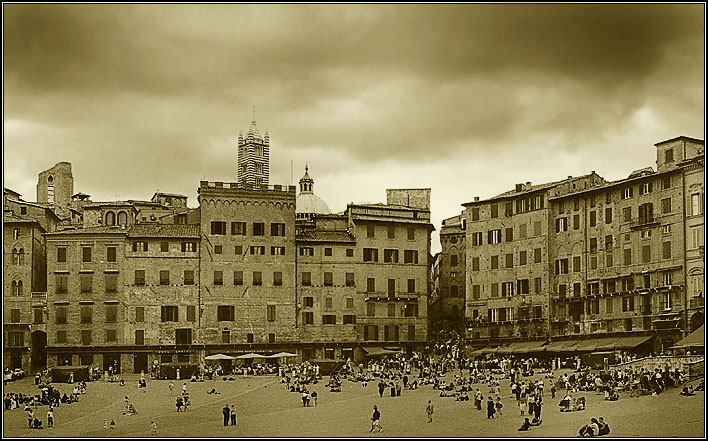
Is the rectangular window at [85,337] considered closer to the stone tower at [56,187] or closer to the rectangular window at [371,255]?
the stone tower at [56,187]

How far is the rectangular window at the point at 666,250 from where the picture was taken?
56719 mm

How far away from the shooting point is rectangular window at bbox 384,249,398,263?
6975 centimetres

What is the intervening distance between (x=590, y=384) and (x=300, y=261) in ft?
92.3

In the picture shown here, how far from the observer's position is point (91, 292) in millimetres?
64375

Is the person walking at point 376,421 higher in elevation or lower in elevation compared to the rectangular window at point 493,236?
lower

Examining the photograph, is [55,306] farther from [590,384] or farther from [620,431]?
[620,431]

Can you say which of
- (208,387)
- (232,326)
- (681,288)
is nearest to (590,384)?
(681,288)

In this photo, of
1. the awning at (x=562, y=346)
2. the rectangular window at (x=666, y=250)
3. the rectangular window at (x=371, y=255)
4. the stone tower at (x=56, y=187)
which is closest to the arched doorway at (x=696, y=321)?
the rectangular window at (x=666, y=250)

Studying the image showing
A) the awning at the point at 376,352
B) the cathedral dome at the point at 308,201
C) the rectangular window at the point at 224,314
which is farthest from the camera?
the cathedral dome at the point at 308,201

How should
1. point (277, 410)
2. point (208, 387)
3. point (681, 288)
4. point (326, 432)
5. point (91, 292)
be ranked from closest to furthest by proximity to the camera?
point (326, 432), point (277, 410), point (208, 387), point (681, 288), point (91, 292)

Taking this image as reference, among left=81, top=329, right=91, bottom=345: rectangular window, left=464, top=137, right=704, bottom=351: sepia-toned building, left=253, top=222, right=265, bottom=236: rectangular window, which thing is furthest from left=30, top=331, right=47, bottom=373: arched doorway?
left=464, top=137, right=704, bottom=351: sepia-toned building

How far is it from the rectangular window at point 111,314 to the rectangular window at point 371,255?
15.6 meters

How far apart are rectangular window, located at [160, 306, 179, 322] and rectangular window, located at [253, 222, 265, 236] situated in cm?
656

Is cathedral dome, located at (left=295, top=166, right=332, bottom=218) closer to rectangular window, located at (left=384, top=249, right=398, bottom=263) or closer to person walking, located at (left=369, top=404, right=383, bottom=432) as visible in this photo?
rectangular window, located at (left=384, top=249, right=398, bottom=263)
